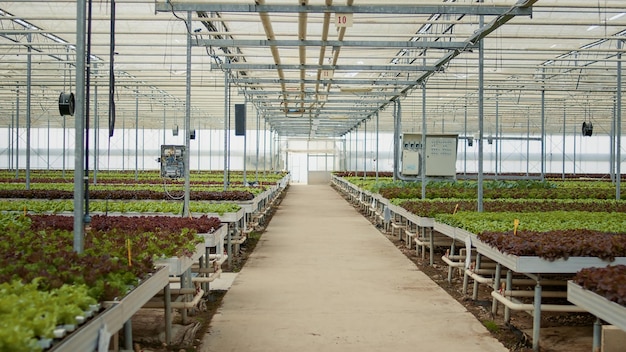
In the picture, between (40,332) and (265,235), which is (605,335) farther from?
(265,235)

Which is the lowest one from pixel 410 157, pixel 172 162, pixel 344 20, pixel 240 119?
pixel 172 162

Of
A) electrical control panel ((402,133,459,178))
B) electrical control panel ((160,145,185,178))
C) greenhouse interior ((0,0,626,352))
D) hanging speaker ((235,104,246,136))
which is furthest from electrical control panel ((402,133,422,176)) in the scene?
electrical control panel ((160,145,185,178))

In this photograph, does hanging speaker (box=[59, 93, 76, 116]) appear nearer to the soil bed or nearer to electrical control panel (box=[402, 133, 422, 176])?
the soil bed

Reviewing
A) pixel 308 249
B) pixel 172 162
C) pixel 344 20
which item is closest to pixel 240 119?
pixel 308 249

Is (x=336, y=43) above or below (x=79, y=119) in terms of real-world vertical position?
above

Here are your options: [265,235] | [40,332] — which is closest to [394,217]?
[265,235]

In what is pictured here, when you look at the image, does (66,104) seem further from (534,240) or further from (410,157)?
(410,157)

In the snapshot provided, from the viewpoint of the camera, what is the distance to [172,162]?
11.4 m

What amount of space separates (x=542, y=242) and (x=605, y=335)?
1.32 metres

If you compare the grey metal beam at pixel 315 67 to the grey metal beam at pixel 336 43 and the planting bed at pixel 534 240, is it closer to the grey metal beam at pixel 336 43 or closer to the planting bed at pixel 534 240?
the grey metal beam at pixel 336 43

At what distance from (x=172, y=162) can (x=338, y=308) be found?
15.5 feet

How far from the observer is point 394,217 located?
16344 mm

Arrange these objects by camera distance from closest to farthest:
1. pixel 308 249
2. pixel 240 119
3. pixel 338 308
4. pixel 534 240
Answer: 1. pixel 534 240
2. pixel 338 308
3. pixel 308 249
4. pixel 240 119

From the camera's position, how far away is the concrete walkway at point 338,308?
6547 mm
